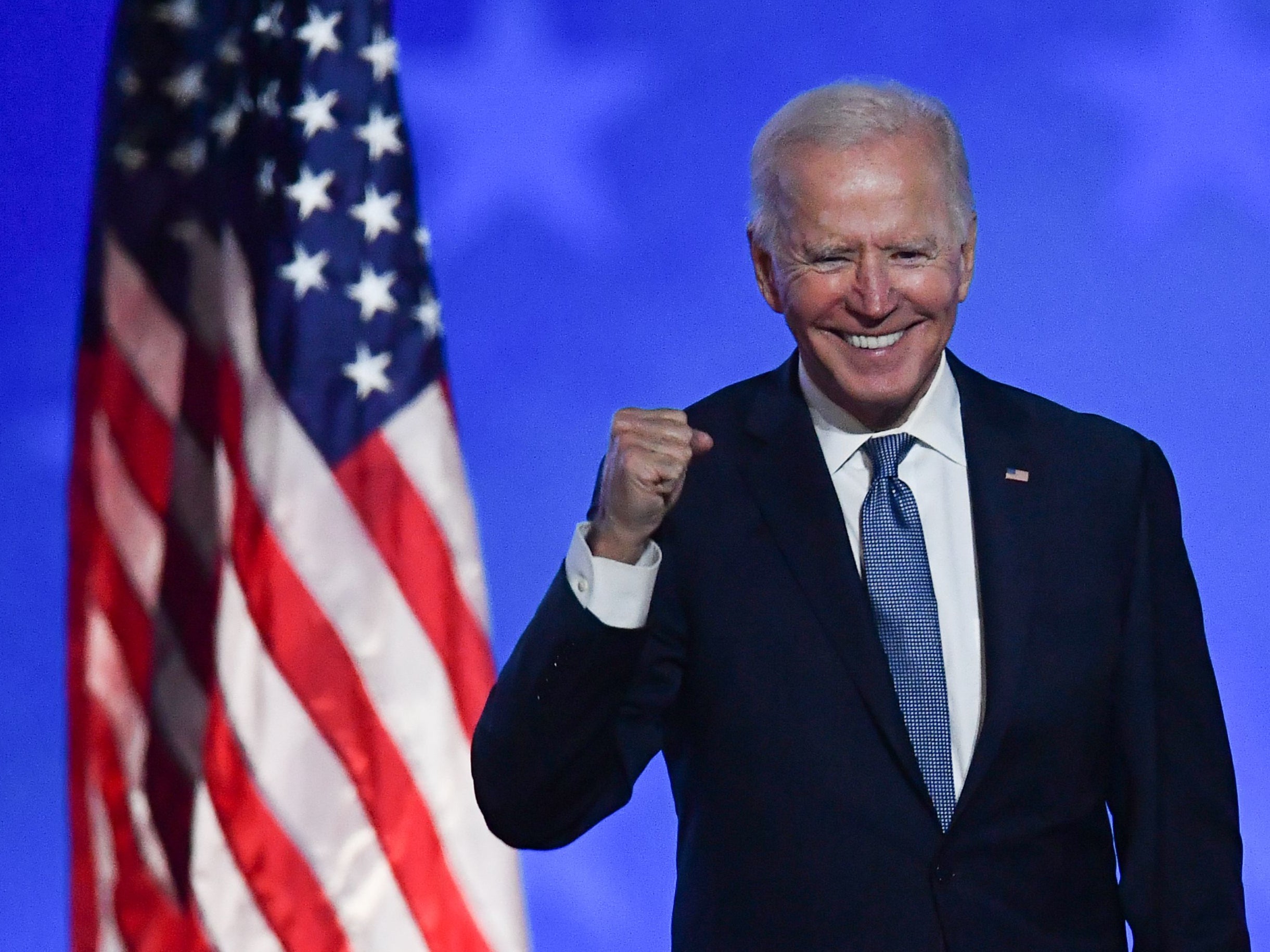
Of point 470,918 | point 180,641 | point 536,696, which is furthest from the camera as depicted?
point 180,641

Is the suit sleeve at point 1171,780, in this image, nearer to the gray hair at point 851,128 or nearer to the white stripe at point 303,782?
the gray hair at point 851,128

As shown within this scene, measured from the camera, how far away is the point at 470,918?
2262 millimetres

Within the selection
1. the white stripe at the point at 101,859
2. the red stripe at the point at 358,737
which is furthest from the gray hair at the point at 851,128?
the white stripe at the point at 101,859

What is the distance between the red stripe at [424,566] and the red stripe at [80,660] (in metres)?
0.44

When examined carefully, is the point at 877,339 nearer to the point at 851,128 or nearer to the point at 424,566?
the point at 851,128

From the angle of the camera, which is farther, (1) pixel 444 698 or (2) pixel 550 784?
(1) pixel 444 698

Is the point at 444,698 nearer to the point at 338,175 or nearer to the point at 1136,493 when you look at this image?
the point at 338,175

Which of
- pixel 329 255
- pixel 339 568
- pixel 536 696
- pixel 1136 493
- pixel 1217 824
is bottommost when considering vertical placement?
pixel 1217 824

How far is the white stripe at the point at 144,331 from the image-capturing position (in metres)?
2.40

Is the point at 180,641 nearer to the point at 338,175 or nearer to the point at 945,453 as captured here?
the point at 338,175

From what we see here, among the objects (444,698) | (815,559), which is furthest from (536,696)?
(444,698)

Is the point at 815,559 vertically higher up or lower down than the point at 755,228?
lower down

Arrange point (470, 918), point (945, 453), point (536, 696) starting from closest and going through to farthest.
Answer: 1. point (536, 696)
2. point (945, 453)
3. point (470, 918)

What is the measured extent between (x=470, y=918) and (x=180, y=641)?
2.09 ft
